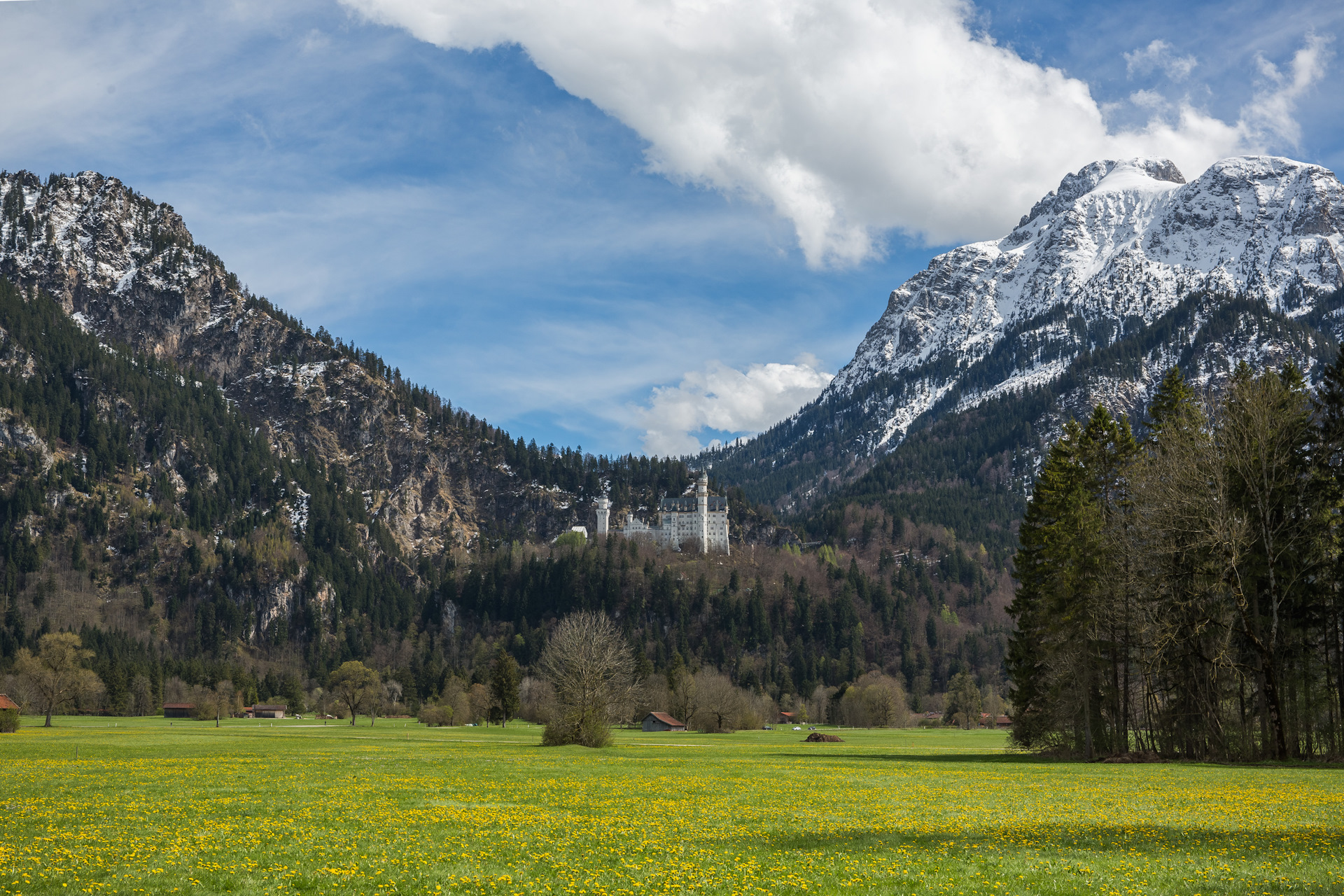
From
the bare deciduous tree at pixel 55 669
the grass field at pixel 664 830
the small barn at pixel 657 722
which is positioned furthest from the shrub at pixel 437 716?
the grass field at pixel 664 830

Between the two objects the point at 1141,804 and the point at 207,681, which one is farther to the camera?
the point at 207,681

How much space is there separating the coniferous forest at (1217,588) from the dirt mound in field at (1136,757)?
762 mm

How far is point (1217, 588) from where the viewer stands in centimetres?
4600

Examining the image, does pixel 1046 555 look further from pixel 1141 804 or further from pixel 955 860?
pixel 955 860

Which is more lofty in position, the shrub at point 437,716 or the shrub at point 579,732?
the shrub at point 579,732

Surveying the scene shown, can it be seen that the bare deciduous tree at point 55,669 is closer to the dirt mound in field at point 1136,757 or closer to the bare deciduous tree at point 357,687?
the bare deciduous tree at point 357,687

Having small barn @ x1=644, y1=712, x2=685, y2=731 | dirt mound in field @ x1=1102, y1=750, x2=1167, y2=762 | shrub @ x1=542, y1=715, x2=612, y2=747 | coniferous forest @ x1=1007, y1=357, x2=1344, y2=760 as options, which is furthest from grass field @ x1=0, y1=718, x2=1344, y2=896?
small barn @ x1=644, y1=712, x2=685, y2=731

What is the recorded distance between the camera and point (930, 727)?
559ft

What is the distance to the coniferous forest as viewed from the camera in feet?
146

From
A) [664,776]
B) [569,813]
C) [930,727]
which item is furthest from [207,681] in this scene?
[569,813]

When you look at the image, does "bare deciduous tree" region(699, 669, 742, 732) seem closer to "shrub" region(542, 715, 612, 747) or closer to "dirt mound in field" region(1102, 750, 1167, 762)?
"shrub" region(542, 715, 612, 747)

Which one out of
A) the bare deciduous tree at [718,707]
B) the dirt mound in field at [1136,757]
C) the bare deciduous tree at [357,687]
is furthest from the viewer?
the bare deciduous tree at [357,687]

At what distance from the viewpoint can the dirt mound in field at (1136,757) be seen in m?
48.3

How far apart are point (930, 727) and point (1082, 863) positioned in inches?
6378
